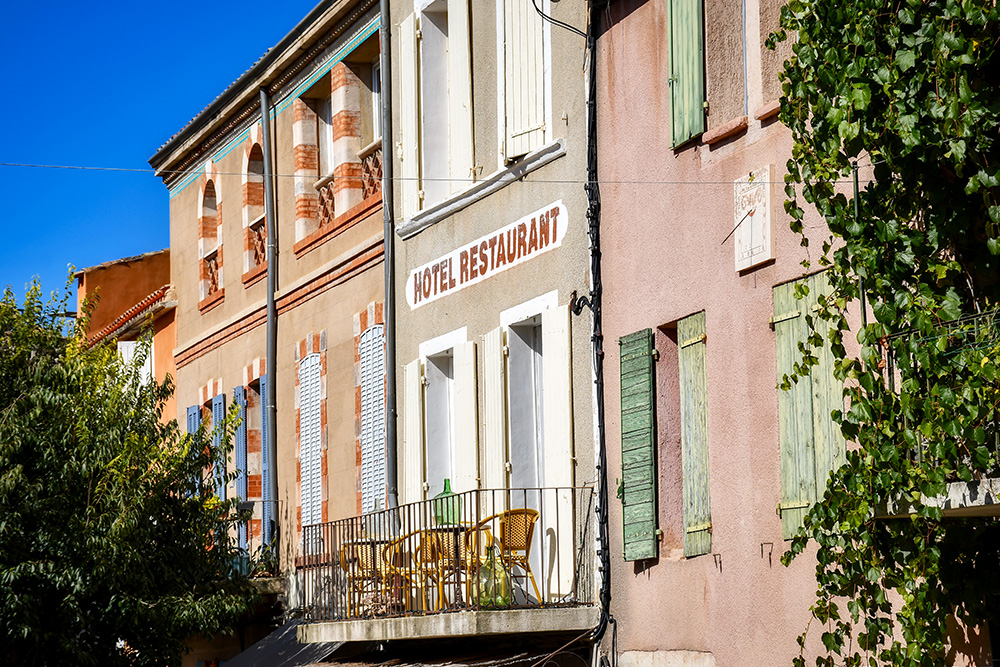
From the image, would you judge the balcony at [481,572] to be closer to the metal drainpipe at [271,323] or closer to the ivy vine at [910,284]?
the ivy vine at [910,284]

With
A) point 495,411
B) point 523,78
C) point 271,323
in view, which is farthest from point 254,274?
point 523,78

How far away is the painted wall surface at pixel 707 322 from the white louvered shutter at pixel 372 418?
4729mm

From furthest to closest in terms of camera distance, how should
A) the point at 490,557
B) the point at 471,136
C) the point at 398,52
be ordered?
1. the point at 398,52
2. the point at 471,136
3. the point at 490,557

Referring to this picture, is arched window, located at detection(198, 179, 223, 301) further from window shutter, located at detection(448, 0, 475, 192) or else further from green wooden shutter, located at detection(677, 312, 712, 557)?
green wooden shutter, located at detection(677, 312, 712, 557)

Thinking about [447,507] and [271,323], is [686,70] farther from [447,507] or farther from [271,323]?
[271,323]

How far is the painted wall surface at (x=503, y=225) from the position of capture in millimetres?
13609

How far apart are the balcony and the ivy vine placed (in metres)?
3.90

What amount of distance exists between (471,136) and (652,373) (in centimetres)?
429

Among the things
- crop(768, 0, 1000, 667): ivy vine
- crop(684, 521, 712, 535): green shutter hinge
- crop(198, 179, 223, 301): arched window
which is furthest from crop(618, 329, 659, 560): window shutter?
crop(198, 179, 223, 301): arched window

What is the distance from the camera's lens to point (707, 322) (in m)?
11.7

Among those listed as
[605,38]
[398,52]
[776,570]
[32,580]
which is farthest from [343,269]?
[776,570]

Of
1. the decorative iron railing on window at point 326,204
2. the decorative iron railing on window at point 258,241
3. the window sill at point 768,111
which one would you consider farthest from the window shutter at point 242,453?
the window sill at point 768,111

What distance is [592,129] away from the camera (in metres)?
13.5

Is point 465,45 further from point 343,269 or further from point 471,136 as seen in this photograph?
point 343,269
